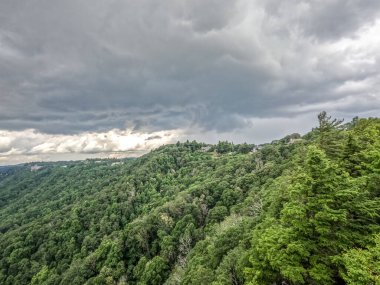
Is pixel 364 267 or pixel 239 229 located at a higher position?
pixel 364 267

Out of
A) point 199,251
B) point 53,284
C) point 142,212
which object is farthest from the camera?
point 142,212

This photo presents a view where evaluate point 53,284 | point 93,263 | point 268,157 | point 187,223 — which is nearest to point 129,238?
point 93,263

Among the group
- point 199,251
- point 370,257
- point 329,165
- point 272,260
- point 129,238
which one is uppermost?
point 329,165

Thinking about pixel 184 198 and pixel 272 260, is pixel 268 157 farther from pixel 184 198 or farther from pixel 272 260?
pixel 272 260

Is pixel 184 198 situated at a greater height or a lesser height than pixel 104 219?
greater

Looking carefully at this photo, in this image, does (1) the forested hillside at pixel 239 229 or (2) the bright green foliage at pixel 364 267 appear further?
(1) the forested hillside at pixel 239 229

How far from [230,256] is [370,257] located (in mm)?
28484

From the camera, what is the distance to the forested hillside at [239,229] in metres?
21.8

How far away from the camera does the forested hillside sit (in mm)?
21797

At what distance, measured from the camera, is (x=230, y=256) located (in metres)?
43.3

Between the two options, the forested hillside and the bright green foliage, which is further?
the forested hillside

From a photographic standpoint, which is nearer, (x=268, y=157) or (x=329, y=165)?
(x=329, y=165)

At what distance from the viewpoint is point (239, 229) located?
53000 mm

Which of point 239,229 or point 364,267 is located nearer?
point 364,267
